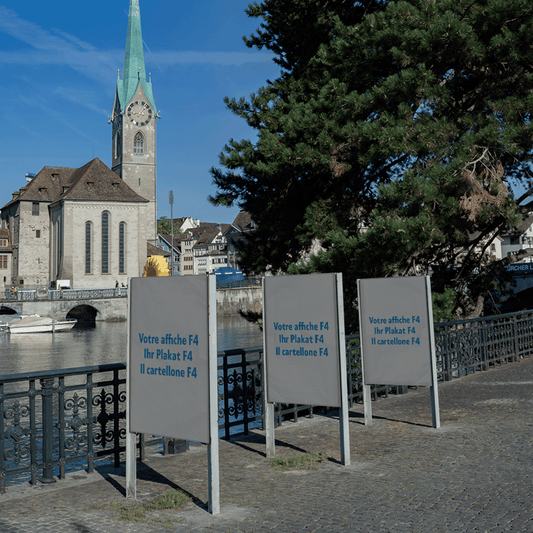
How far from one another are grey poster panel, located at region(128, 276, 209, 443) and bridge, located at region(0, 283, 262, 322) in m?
46.5

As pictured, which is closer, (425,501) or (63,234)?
(425,501)

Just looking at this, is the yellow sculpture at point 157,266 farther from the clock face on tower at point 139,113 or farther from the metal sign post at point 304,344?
the clock face on tower at point 139,113

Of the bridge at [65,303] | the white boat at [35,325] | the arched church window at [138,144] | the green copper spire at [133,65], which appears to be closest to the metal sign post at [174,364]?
the white boat at [35,325]

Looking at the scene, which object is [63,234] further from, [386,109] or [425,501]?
[425,501]

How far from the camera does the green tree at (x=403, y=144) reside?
10.4 meters

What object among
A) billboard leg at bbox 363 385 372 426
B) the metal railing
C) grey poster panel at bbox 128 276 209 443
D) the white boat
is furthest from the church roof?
grey poster panel at bbox 128 276 209 443

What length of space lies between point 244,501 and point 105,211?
68.7 metres

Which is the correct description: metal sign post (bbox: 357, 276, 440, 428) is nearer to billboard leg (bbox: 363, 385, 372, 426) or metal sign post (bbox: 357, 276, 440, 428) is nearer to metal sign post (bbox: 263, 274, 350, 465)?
billboard leg (bbox: 363, 385, 372, 426)

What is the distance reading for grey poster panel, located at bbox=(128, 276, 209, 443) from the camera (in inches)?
182

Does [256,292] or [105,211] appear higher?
[105,211]

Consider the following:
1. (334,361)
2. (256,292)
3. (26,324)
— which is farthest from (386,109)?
(256,292)

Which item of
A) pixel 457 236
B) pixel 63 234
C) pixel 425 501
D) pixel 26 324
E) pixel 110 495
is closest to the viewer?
pixel 425 501

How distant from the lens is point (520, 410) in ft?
25.1

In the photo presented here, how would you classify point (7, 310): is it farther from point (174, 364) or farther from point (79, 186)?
point (174, 364)
